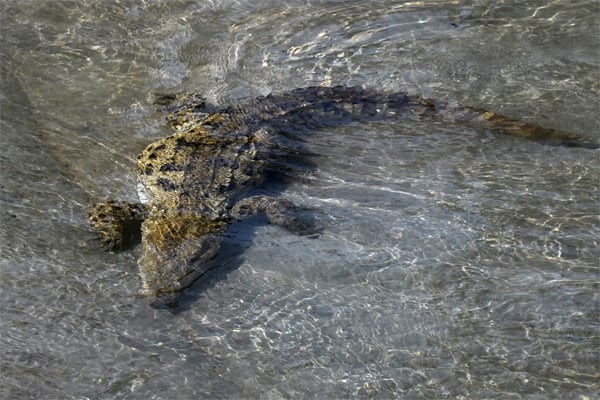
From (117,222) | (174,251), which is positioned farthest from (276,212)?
(117,222)

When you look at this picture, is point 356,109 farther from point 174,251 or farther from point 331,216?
point 174,251

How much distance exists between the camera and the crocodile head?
546 centimetres

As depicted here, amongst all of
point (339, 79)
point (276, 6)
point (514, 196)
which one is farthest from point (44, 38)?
point (514, 196)

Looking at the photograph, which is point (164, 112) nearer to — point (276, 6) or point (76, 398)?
point (276, 6)

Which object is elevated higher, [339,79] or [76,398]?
[339,79]

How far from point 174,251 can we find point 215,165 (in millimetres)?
1149

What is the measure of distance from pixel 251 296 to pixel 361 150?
2.09m

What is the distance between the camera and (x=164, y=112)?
756 cm

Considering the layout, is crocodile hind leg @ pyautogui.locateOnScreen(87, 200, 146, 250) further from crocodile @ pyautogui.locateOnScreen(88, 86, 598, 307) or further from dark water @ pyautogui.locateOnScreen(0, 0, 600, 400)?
dark water @ pyautogui.locateOnScreen(0, 0, 600, 400)

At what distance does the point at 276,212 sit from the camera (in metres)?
6.25

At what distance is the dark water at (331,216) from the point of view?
4914 millimetres

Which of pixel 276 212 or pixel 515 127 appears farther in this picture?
pixel 515 127

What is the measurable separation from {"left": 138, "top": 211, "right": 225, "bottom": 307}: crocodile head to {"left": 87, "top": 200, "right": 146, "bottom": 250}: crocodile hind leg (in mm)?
100

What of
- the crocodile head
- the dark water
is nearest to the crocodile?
the crocodile head
